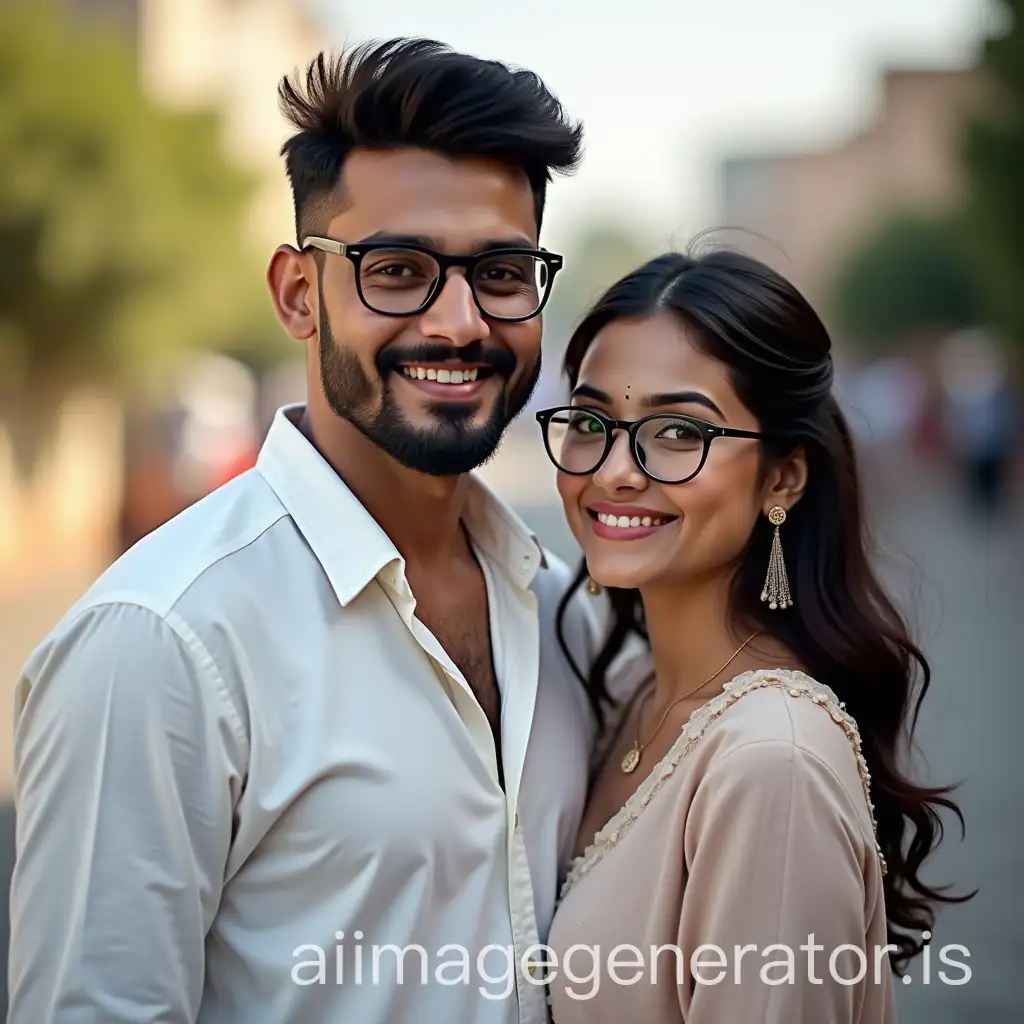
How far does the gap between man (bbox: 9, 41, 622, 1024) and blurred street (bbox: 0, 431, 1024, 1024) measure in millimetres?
1205

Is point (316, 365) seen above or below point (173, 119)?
below

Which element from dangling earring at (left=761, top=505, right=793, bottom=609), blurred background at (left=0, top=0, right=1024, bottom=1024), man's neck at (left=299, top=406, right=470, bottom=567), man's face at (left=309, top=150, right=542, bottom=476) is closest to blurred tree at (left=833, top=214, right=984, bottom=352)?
blurred background at (left=0, top=0, right=1024, bottom=1024)

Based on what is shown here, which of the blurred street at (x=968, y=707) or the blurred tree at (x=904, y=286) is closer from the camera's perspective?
the blurred street at (x=968, y=707)

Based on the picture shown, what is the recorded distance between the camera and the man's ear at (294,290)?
113 inches

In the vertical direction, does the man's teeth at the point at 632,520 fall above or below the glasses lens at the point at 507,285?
below

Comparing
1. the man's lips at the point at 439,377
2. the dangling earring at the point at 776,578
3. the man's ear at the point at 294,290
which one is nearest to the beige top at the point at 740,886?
the dangling earring at the point at 776,578

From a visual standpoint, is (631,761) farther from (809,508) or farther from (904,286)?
(904,286)

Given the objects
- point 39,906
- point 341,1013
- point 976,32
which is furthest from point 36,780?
point 976,32

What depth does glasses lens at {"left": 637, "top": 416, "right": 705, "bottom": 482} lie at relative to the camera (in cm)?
286

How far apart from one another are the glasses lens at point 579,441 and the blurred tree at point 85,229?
1290 cm

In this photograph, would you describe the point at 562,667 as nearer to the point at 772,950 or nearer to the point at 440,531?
the point at 440,531

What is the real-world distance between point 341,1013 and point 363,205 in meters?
1.56

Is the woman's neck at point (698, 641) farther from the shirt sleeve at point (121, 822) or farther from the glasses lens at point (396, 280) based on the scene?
A: the shirt sleeve at point (121, 822)

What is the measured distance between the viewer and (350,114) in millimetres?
2729
